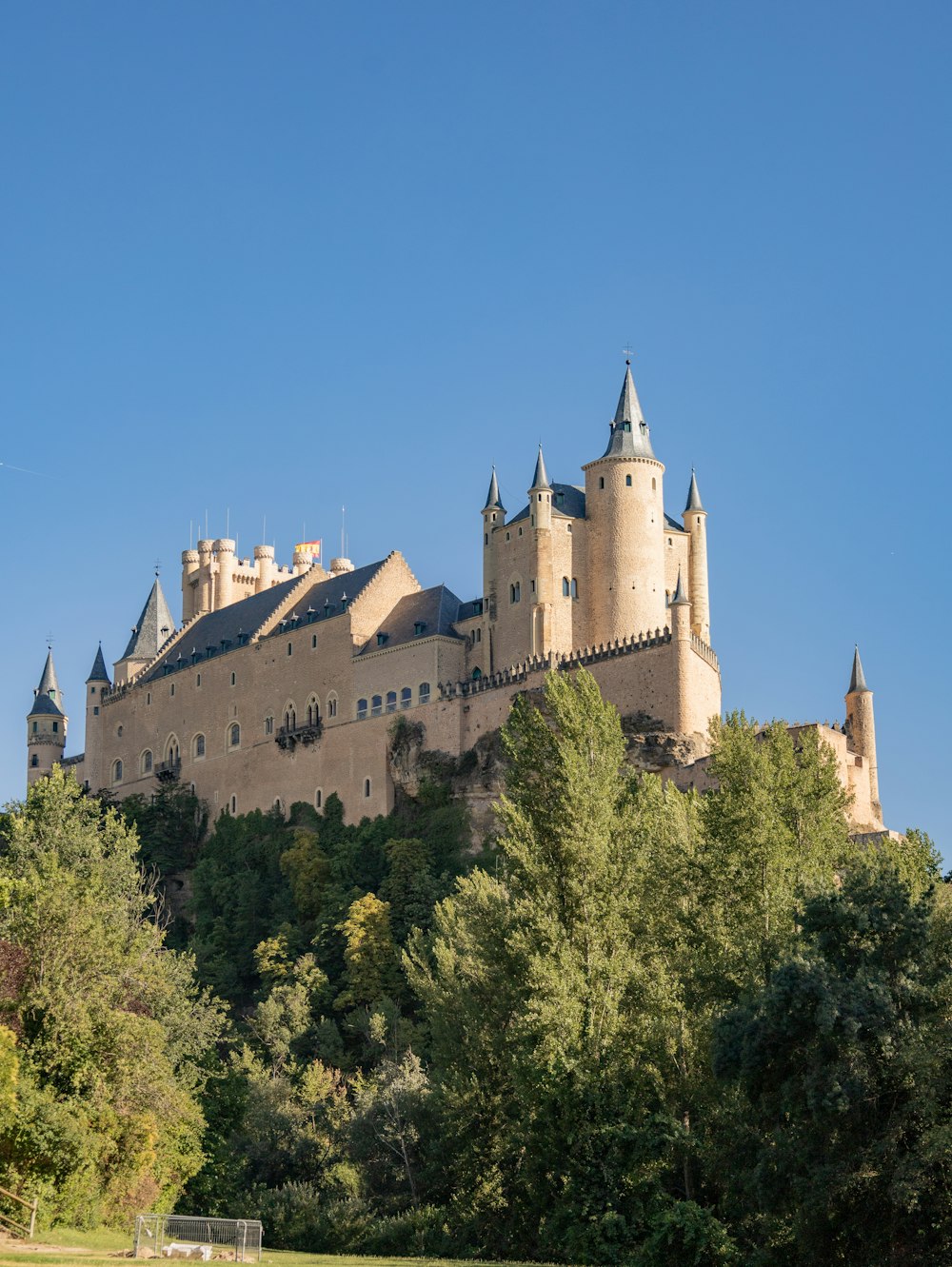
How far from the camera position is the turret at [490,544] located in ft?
289

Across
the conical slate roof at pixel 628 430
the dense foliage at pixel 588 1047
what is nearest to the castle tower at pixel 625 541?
the conical slate roof at pixel 628 430

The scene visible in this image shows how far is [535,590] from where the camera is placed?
277 feet

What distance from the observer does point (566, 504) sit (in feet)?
284

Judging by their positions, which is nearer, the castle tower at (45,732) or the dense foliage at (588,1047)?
the dense foliage at (588,1047)

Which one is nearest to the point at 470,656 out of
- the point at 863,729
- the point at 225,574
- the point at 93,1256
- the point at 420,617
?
the point at 420,617

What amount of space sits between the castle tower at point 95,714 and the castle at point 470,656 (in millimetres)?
5406

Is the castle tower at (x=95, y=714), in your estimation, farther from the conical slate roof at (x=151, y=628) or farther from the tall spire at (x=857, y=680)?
the tall spire at (x=857, y=680)

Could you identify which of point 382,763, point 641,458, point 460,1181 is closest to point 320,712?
point 382,763

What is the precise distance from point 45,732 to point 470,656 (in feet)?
141

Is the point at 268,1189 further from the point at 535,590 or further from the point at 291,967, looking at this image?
the point at 535,590

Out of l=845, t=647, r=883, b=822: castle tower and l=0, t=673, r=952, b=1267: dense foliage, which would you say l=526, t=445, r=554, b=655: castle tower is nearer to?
l=845, t=647, r=883, b=822: castle tower

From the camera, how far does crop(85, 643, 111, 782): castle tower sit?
113875 millimetres

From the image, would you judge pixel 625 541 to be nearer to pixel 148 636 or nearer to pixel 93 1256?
pixel 148 636

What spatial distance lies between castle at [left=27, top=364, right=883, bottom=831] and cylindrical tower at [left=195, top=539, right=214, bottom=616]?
5931 millimetres
